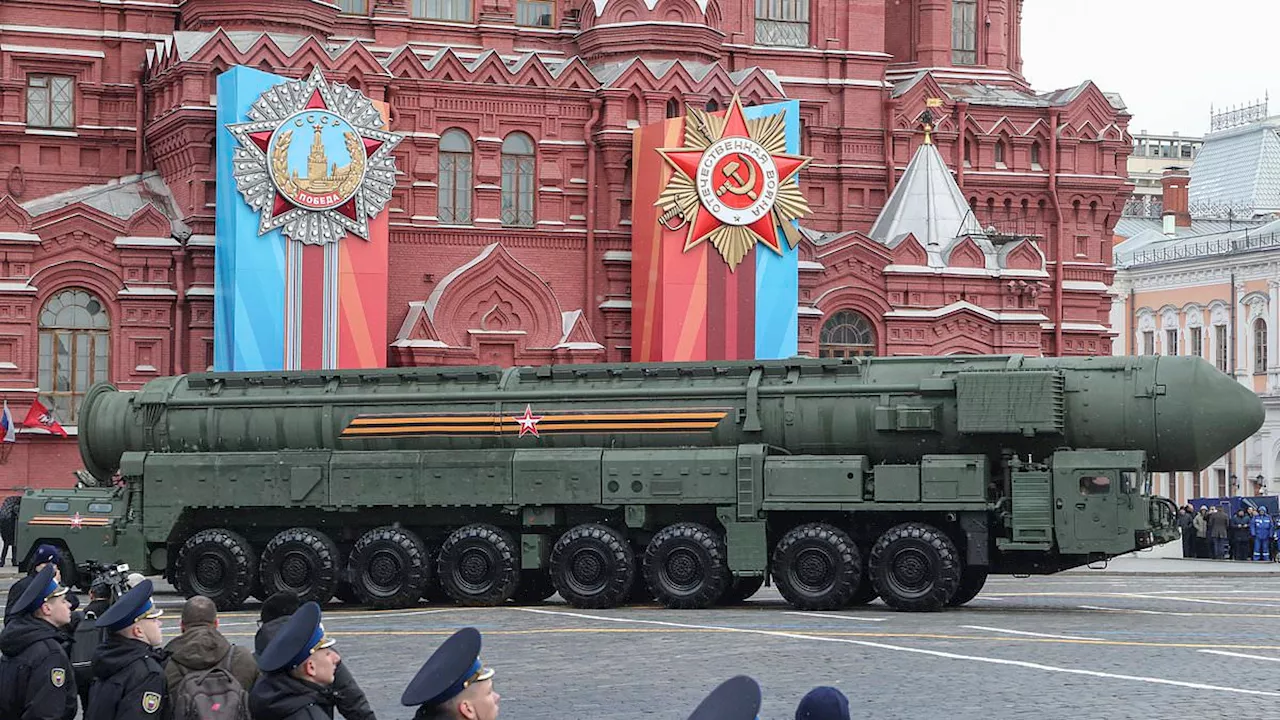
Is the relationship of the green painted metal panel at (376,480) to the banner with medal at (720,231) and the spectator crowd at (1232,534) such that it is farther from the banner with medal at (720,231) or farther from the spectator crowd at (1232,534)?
the spectator crowd at (1232,534)

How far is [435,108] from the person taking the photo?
155ft

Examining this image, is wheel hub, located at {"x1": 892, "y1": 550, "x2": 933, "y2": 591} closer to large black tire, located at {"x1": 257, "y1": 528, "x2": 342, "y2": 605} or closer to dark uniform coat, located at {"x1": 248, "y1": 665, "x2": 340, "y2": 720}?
large black tire, located at {"x1": 257, "y1": 528, "x2": 342, "y2": 605}

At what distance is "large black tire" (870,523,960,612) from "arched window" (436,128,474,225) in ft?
74.2

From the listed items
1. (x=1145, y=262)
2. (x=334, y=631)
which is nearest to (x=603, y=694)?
(x=334, y=631)

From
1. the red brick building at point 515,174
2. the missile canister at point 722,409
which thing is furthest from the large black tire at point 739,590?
the red brick building at point 515,174

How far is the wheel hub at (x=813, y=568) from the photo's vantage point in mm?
27078

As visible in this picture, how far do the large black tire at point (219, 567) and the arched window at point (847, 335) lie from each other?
24.0 metres

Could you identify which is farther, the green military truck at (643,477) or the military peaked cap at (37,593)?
the green military truck at (643,477)

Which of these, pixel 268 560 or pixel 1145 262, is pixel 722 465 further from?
pixel 1145 262

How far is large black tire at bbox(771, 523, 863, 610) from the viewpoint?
88.3 ft

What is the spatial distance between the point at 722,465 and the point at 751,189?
20.2 m

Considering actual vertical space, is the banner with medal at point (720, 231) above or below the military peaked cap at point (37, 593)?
above

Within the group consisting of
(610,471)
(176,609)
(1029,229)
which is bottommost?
(176,609)

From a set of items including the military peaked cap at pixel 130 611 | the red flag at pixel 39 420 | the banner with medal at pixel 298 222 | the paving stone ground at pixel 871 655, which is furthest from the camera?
the banner with medal at pixel 298 222
